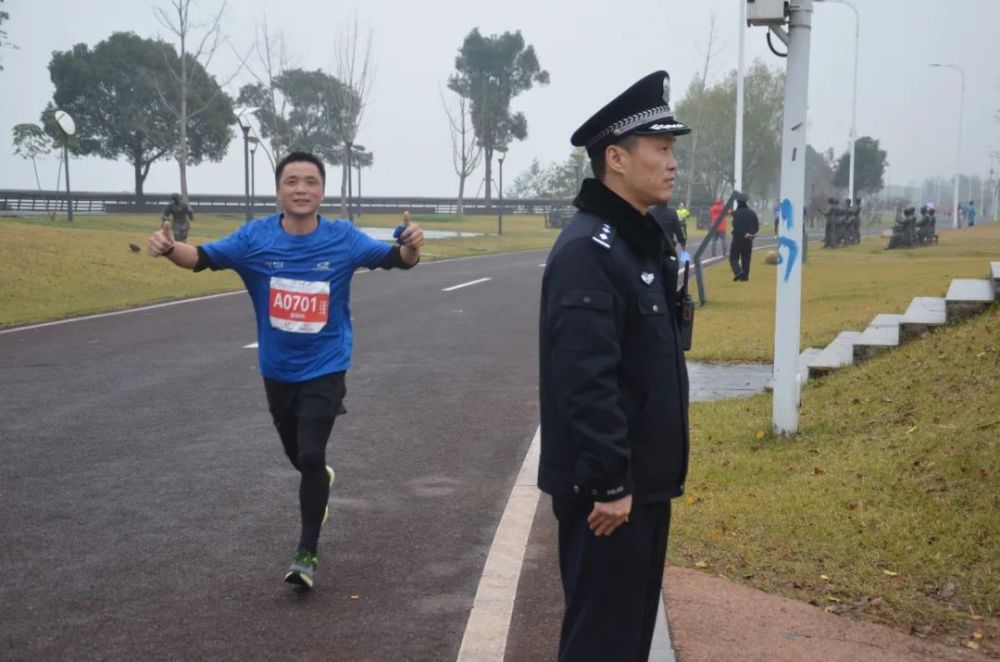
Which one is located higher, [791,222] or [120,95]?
[120,95]

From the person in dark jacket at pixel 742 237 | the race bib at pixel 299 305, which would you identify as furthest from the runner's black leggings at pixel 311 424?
the person in dark jacket at pixel 742 237

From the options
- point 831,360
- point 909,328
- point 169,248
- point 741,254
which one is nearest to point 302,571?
point 169,248

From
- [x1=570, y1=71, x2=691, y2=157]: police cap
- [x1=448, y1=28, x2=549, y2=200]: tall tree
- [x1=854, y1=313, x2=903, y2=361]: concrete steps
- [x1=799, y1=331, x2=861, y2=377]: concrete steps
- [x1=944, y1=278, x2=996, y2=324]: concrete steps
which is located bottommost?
[x1=799, y1=331, x2=861, y2=377]: concrete steps

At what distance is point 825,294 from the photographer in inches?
814

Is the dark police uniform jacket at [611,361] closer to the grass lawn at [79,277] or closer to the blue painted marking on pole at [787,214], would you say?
the blue painted marking on pole at [787,214]

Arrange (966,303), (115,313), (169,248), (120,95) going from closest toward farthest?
1. (169,248)
2. (966,303)
3. (115,313)
4. (120,95)

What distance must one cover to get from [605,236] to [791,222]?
4.87 m

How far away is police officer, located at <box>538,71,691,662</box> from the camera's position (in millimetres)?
3088

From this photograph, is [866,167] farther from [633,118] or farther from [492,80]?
[633,118]

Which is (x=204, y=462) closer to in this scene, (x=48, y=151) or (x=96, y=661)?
(x=96, y=661)

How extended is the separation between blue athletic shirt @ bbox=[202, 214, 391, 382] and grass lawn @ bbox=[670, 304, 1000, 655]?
6.30 ft

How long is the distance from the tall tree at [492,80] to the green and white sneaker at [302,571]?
289 ft

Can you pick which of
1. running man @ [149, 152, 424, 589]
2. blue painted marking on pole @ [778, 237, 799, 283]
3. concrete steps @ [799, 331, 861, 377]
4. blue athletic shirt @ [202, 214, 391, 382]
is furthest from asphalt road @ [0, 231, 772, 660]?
→ concrete steps @ [799, 331, 861, 377]

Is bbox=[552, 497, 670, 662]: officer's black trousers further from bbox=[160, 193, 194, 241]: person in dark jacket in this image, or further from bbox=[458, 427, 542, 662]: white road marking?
bbox=[160, 193, 194, 241]: person in dark jacket
